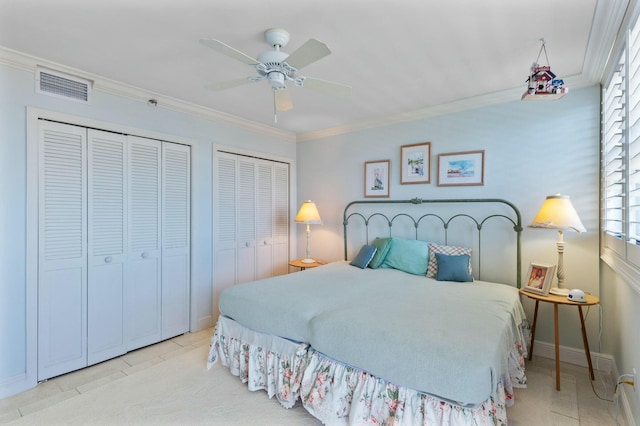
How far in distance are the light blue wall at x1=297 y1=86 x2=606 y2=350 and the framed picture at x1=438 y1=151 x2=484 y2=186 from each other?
6 centimetres

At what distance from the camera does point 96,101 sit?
276 centimetres

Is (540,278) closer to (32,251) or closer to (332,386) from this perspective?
(332,386)

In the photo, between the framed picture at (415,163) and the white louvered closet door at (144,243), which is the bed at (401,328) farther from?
the white louvered closet door at (144,243)

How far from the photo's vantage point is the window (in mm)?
1633

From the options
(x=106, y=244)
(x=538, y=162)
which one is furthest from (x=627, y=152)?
(x=106, y=244)

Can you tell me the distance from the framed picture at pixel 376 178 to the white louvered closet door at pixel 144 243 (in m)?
2.40

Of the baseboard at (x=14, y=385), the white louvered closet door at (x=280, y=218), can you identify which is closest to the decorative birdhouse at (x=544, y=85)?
Result: the white louvered closet door at (x=280, y=218)

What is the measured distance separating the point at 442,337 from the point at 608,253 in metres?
1.78

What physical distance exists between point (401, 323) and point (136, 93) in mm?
3054

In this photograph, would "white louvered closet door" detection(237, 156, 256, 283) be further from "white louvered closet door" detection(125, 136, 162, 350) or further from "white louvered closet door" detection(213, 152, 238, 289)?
"white louvered closet door" detection(125, 136, 162, 350)

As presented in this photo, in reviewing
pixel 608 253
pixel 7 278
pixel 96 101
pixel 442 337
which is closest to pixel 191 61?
pixel 96 101

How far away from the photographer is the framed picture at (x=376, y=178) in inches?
153

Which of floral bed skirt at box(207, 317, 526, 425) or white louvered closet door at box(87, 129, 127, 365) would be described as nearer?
floral bed skirt at box(207, 317, 526, 425)

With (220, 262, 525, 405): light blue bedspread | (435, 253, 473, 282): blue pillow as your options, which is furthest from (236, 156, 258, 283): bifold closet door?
(435, 253, 473, 282): blue pillow
